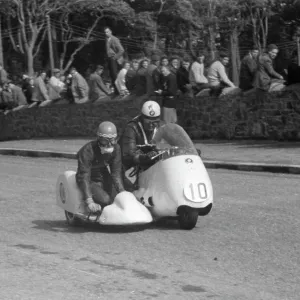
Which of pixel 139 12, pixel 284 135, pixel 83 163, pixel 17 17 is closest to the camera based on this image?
pixel 83 163

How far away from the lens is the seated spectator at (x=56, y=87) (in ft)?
95.9

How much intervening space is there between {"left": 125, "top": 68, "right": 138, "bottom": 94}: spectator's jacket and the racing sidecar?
42.0ft

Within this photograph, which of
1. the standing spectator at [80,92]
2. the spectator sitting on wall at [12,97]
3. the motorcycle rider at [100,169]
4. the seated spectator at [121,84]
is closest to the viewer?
the motorcycle rider at [100,169]

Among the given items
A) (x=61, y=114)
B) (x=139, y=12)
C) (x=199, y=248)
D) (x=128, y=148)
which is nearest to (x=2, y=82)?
(x=61, y=114)

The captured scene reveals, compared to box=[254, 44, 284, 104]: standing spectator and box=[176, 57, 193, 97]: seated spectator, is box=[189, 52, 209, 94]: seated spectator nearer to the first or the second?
box=[176, 57, 193, 97]: seated spectator

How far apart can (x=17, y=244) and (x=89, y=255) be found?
3.81 ft

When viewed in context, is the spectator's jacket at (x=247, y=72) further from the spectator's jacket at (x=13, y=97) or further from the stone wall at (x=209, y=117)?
the spectator's jacket at (x=13, y=97)

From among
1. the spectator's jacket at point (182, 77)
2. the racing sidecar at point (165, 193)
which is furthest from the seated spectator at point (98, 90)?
the racing sidecar at point (165, 193)

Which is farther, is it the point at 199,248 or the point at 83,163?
the point at 83,163

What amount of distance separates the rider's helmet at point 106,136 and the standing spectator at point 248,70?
10866mm

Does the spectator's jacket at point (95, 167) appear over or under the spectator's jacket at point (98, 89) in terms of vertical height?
over

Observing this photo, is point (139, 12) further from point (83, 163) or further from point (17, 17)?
point (83, 163)

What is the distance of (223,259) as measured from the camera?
8578mm

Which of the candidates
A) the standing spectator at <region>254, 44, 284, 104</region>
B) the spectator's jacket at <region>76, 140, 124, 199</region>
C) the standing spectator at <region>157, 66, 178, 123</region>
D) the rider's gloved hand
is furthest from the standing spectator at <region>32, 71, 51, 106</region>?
the rider's gloved hand
